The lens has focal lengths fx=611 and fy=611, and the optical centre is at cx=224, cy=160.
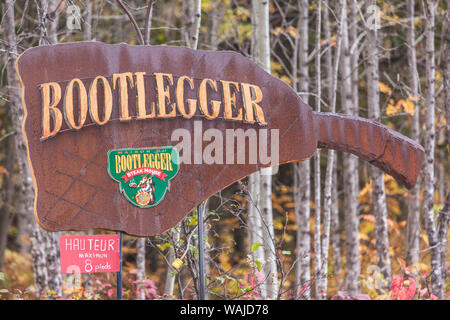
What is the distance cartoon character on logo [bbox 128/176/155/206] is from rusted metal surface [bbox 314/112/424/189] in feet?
5.24

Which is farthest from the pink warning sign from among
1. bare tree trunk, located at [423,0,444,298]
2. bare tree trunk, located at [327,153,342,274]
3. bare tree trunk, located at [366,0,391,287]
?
bare tree trunk, located at [327,153,342,274]

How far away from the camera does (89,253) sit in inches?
193

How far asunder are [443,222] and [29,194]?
5572 mm

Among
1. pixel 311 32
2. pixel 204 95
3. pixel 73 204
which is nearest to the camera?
pixel 73 204

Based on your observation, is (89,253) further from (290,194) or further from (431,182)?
(290,194)

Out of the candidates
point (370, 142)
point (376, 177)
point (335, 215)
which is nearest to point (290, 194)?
point (335, 215)

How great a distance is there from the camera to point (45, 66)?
5.11 meters

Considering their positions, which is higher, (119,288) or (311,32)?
(311,32)

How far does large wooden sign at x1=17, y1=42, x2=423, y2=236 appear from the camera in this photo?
16.6 feet

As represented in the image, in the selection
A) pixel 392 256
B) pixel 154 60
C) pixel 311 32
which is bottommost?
pixel 392 256

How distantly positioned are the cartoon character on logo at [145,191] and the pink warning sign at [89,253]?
0.36 meters
